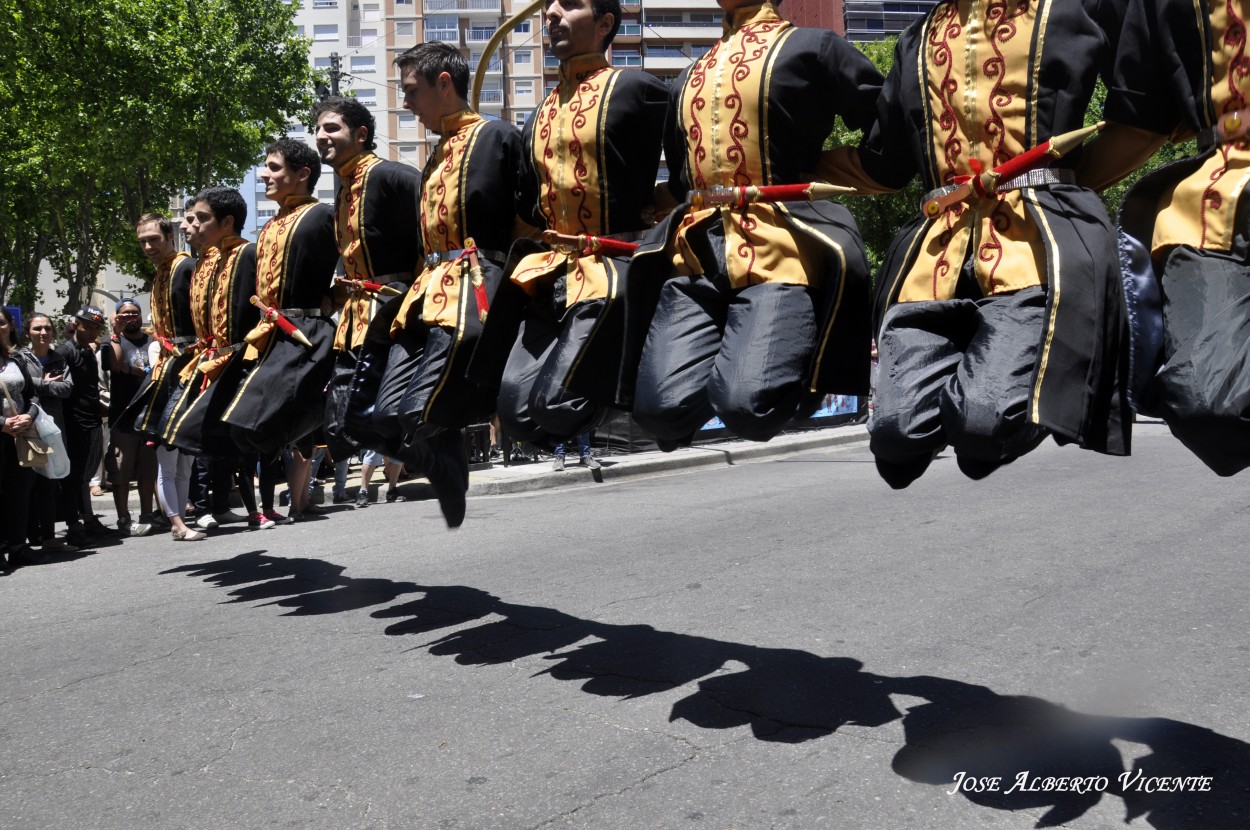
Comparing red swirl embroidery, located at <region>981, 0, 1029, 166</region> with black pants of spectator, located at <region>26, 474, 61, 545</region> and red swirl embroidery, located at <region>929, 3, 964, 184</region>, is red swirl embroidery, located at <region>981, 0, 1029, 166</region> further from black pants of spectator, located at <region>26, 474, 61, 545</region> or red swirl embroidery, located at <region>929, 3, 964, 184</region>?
black pants of spectator, located at <region>26, 474, 61, 545</region>

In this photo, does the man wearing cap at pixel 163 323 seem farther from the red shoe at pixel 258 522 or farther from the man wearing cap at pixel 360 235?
the man wearing cap at pixel 360 235

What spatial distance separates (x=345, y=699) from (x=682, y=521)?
480cm

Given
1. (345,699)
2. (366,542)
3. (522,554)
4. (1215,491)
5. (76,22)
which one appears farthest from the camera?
(76,22)

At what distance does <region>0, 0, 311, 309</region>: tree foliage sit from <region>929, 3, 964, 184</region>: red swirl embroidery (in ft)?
73.9

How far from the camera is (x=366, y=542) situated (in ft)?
28.2

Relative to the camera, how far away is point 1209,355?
2.71 meters

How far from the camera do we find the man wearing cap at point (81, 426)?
9.30 m

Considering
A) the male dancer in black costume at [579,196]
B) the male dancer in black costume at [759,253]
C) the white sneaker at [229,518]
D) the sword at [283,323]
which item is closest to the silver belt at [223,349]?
the sword at [283,323]

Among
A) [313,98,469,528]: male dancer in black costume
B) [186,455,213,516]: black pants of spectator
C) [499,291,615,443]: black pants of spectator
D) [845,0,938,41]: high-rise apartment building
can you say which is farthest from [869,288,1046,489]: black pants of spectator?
[845,0,938,41]: high-rise apartment building

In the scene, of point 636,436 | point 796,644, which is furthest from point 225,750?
point 636,436

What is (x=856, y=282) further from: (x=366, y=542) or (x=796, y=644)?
(x=366, y=542)

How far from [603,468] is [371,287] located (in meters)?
8.18

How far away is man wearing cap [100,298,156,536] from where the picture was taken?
32.2ft

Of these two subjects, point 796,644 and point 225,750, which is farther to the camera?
point 796,644
